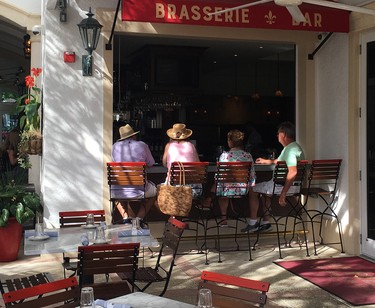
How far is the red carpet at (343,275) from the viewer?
5.27 m

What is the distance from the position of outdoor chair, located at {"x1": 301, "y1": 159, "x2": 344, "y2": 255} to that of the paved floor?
43cm

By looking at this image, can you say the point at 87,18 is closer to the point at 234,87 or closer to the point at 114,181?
the point at 114,181

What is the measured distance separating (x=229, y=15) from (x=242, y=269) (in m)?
2.87

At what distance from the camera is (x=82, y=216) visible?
5680mm

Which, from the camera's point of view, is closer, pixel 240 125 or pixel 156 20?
pixel 156 20

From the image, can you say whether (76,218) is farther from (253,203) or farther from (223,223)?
(253,203)

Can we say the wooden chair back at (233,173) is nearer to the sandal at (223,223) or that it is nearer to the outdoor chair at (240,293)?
the sandal at (223,223)

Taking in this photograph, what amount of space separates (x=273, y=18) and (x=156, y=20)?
141 centimetres

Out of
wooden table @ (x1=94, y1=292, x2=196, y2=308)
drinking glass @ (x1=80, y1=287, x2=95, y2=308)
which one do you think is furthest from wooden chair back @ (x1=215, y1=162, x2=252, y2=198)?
drinking glass @ (x1=80, y1=287, x2=95, y2=308)

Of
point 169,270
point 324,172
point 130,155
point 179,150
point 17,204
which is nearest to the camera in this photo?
point 169,270

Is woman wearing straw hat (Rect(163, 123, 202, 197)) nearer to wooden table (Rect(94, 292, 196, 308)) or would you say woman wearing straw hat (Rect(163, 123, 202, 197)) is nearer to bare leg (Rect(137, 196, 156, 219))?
bare leg (Rect(137, 196, 156, 219))

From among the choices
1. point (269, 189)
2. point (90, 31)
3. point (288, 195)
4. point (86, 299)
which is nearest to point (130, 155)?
point (90, 31)

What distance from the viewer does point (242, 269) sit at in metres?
6.16

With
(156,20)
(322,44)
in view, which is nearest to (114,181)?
(156,20)
